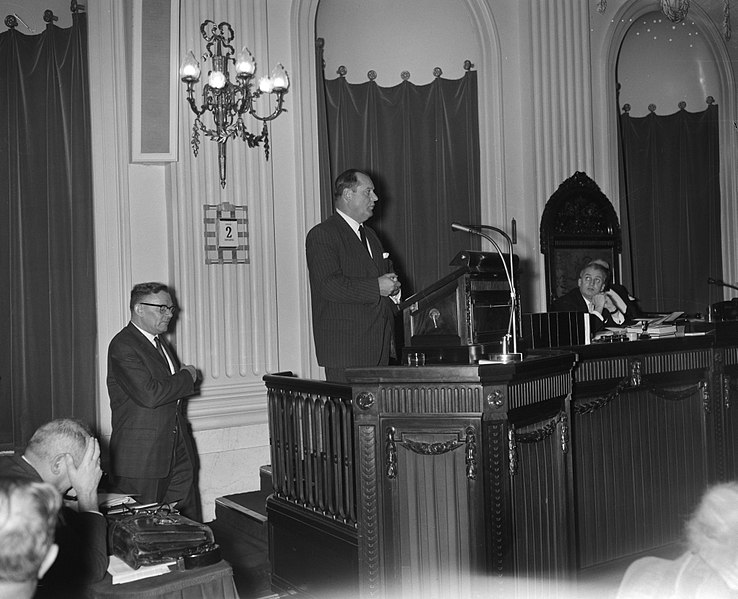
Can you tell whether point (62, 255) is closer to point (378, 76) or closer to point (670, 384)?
point (378, 76)

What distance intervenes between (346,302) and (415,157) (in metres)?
3.36

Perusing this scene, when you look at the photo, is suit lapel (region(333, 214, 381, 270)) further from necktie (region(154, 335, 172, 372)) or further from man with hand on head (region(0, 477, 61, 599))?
man with hand on head (region(0, 477, 61, 599))

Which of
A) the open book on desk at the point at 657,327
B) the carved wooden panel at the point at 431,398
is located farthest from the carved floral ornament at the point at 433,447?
the open book on desk at the point at 657,327

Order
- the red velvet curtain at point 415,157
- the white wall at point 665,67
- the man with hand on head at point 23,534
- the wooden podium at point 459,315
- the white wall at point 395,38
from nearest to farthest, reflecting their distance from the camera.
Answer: the man with hand on head at point 23,534
the wooden podium at point 459,315
the red velvet curtain at point 415,157
the white wall at point 395,38
the white wall at point 665,67

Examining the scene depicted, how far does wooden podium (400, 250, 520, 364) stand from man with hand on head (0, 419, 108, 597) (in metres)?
1.53

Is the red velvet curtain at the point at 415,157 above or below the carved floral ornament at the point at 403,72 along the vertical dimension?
below

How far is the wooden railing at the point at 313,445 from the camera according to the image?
386 cm

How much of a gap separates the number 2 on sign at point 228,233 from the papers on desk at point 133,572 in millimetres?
3502

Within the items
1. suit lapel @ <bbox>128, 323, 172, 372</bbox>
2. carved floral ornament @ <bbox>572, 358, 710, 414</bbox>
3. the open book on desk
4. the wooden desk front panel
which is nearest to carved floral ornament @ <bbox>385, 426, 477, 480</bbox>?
the wooden desk front panel

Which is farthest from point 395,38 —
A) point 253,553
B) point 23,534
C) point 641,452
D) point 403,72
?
point 23,534

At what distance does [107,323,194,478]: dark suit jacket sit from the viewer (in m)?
4.48

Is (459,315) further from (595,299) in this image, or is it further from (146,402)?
(595,299)

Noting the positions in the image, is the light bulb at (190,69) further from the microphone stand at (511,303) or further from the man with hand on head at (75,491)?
the man with hand on head at (75,491)

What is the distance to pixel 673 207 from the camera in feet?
30.7
